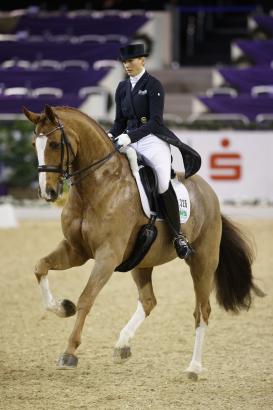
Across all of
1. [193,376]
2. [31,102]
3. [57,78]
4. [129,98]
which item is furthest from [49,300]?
[57,78]

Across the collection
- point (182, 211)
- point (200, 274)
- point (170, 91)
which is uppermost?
point (182, 211)

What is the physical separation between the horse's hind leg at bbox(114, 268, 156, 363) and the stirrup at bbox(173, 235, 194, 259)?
0.42 metres

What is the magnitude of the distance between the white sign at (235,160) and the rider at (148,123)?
9.56 metres

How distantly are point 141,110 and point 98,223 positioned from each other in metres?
1.01

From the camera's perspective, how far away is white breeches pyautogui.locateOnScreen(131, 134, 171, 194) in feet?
23.0

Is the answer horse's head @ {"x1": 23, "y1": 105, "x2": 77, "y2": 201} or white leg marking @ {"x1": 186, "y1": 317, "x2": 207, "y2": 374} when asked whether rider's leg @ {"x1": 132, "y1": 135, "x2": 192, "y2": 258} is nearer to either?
white leg marking @ {"x1": 186, "y1": 317, "x2": 207, "y2": 374}

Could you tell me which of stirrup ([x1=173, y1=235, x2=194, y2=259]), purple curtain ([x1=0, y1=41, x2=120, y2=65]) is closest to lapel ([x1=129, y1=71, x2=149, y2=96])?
stirrup ([x1=173, y1=235, x2=194, y2=259])

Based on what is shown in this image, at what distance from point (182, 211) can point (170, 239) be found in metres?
0.23

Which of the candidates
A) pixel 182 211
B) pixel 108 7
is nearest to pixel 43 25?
pixel 108 7

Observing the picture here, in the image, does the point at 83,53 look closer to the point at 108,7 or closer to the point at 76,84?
the point at 76,84

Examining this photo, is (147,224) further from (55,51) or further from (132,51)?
(55,51)

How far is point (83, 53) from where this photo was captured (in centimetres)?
2198

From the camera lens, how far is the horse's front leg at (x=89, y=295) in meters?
6.12

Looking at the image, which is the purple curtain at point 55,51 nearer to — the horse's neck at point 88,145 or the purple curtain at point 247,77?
the purple curtain at point 247,77
